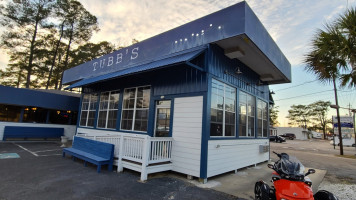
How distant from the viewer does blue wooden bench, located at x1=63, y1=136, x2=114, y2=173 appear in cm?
597

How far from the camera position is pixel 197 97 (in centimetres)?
588

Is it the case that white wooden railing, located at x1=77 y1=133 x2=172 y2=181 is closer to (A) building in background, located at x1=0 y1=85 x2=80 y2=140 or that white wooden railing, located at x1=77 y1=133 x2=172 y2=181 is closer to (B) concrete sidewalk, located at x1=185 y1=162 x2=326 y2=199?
(B) concrete sidewalk, located at x1=185 y1=162 x2=326 y2=199

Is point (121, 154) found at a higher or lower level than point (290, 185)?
lower

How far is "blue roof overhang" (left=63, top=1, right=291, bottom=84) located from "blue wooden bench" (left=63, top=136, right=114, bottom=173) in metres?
3.83

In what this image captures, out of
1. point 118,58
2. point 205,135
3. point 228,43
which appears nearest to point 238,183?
point 205,135

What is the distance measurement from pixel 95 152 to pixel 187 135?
3586 mm

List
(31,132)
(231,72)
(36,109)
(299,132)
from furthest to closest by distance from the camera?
(299,132)
(36,109)
(31,132)
(231,72)

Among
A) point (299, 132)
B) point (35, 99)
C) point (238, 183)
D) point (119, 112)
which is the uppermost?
point (35, 99)

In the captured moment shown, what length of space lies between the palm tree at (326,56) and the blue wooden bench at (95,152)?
7333 mm

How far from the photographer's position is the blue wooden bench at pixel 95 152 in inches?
235

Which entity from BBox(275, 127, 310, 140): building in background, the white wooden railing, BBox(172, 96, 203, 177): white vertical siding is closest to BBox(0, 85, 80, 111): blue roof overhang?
the white wooden railing

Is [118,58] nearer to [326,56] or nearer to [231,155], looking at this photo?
[231,155]

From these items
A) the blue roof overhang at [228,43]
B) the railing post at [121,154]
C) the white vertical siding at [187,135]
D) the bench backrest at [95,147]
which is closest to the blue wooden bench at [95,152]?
the bench backrest at [95,147]

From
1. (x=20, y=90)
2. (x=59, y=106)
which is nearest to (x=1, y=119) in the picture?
(x=20, y=90)
